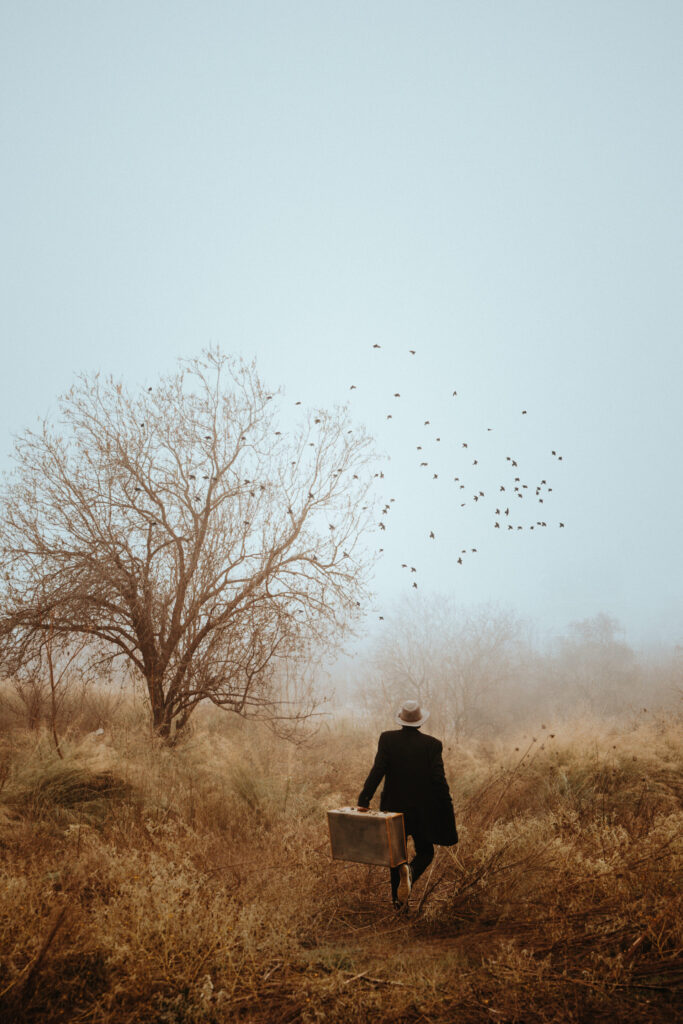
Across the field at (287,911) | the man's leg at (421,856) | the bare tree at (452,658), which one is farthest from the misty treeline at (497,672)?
the man's leg at (421,856)

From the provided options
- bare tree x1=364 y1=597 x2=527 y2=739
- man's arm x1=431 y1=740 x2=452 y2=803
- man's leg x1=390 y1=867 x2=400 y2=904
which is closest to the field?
man's leg x1=390 y1=867 x2=400 y2=904

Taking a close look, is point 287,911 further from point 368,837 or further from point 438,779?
point 438,779

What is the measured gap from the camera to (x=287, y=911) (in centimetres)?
567

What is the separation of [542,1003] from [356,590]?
986 cm

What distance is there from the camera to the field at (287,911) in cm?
430

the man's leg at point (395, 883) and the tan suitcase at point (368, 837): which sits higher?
the tan suitcase at point (368, 837)

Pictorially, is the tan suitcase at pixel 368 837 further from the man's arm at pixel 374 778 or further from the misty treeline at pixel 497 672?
the misty treeline at pixel 497 672

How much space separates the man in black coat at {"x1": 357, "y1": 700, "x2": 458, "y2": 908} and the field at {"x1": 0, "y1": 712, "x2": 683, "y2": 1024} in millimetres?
352

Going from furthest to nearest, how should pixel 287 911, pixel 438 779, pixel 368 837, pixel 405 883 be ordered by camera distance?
pixel 438 779 < pixel 405 883 < pixel 287 911 < pixel 368 837

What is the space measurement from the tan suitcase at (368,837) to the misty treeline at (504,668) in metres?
29.3

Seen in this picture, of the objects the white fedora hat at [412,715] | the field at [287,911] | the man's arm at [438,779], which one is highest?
the white fedora hat at [412,715]

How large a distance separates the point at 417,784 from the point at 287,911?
4.78ft

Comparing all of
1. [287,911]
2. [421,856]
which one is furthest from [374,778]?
[287,911]

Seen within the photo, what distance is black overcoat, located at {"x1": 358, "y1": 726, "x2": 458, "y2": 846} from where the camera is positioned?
611 centimetres
